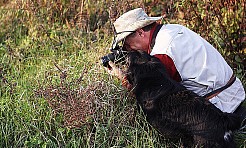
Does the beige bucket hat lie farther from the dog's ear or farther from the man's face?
the dog's ear

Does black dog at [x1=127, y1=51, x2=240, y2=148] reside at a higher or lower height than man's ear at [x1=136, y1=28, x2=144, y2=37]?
lower

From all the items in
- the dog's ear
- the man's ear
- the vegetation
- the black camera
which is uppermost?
the man's ear

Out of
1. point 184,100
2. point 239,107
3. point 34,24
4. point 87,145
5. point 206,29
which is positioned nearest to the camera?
point 184,100

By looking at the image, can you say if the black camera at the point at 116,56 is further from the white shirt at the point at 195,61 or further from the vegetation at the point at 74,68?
the white shirt at the point at 195,61

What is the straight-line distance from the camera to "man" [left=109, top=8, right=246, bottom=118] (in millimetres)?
3527

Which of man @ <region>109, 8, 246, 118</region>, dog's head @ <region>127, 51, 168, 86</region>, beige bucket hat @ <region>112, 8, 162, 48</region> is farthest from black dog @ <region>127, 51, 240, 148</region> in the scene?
beige bucket hat @ <region>112, 8, 162, 48</region>

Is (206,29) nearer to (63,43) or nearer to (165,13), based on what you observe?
(165,13)

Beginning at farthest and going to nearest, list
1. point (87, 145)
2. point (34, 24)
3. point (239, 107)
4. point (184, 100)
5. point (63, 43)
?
1. point (34, 24)
2. point (63, 43)
3. point (239, 107)
4. point (87, 145)
5. point (184, 100)

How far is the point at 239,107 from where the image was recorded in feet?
13.0

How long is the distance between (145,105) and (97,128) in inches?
17.8

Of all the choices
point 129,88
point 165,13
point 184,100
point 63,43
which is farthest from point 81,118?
point 165,13

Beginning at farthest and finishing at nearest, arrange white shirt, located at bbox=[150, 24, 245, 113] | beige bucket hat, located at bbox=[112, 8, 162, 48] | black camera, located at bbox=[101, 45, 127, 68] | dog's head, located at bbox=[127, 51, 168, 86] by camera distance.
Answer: black camera, located at bbox=[101, 45, 127, 68] → beige bucket hat, located at bbox=[112, 8, 162, 48] → white shirt, located at bbox=[150, 24, 245, 113] → dog's head, located at bbox=[127, 51, 168, 86]

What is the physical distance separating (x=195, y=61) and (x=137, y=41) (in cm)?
49

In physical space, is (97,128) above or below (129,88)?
below
